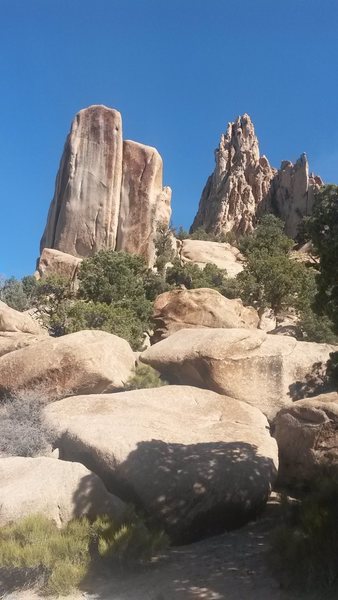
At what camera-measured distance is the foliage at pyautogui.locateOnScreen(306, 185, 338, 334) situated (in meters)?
7.45

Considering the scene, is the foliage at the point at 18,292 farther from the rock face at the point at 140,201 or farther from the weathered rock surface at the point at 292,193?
the weathered rock surface at the point at 292,193

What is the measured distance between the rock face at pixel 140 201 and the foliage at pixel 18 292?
8311 millimetres

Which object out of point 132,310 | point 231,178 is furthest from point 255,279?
point 231,178

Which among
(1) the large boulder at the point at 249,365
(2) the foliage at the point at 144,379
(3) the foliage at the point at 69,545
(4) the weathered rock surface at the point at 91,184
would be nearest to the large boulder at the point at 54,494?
(3) the foliage at the point at 69,545

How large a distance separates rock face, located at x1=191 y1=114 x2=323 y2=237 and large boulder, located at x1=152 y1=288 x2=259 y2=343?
44020 mm

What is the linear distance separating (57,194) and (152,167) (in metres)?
8.22

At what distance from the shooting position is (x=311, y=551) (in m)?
6.53

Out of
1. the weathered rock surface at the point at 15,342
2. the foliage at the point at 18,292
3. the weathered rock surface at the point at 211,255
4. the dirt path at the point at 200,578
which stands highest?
the weathered rock surface at the point at 211,255

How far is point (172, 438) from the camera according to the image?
10.0 metres

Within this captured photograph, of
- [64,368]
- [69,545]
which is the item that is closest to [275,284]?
[64,368]

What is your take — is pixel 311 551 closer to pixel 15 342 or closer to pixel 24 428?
pixel 24 428

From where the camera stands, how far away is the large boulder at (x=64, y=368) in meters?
13.1

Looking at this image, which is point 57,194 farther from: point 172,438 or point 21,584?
point 21,584

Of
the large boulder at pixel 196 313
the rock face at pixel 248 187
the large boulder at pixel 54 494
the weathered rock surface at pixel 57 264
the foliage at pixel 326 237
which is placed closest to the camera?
the foliage at pixel 326 237
